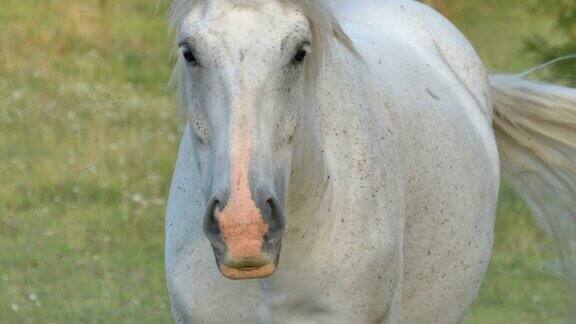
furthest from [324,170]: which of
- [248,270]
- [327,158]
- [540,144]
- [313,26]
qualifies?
[540,144]

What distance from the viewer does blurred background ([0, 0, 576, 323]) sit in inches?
313

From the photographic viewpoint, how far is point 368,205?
156 inches

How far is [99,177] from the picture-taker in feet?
34.3

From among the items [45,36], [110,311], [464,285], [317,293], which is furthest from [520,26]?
[317,293]

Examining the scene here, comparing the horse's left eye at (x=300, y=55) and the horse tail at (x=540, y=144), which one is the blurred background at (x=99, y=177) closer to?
the horse tail at (x=540, y=144)

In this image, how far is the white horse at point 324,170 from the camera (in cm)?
338

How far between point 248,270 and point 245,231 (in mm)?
148

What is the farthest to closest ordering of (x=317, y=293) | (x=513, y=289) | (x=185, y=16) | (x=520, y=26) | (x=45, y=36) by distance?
(x=520, y=26)
(x=45, y=36)
(x=513, y=289)
(x=317, y=293)
(x=185, y=16)

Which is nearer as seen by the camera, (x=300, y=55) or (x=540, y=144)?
(x=300, y=55)

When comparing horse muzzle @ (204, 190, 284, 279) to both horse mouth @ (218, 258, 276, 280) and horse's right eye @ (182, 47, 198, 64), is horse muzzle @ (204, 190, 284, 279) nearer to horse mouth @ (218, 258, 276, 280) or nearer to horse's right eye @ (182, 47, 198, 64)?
horse mouth @ (218, 258, 276, 280)

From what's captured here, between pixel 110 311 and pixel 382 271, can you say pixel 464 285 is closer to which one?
pixel 382 271

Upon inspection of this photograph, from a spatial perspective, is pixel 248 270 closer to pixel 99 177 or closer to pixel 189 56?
pixel 189 56

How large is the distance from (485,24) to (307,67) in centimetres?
1609

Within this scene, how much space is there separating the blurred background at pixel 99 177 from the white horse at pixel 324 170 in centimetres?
55
